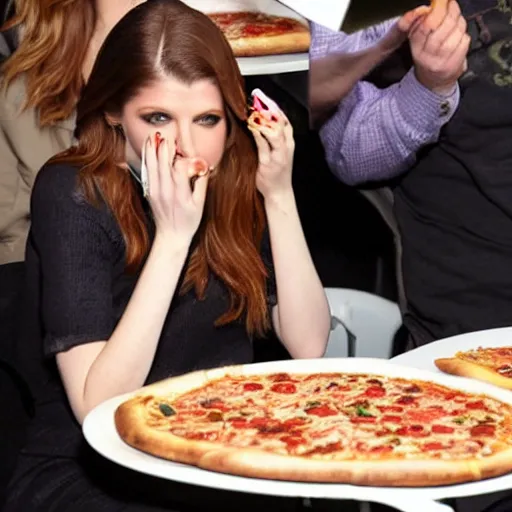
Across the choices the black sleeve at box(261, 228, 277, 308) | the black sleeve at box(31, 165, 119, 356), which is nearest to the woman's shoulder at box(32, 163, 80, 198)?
the black sleeve at box(31, 165, 119, 356)

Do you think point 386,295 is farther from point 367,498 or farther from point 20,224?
point 367,498

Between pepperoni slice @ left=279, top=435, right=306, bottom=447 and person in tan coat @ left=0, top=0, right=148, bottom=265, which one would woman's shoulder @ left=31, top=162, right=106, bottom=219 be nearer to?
person in tan coat @ left=0, top=0, right=148, bottom=265

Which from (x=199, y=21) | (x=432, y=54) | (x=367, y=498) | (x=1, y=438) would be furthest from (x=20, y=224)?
(x=367, y=498)

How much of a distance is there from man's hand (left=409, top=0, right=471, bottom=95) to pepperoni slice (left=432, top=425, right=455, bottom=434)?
0.51 m

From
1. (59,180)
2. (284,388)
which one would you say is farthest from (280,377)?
(59,180)

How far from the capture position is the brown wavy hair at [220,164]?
4.58ft

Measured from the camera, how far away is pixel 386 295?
2160 millimetres

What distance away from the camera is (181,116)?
1375 millimetres

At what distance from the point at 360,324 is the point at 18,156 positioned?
20.4 inches

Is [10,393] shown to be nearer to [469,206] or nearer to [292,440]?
[292,440]

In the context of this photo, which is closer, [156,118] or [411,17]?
[156,118]

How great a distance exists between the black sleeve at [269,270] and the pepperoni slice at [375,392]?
0.28 m

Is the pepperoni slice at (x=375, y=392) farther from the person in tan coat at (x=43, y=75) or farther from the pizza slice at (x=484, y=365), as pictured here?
the person in tan coat at (x=43, y=75)

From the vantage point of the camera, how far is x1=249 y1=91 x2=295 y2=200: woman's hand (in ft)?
4.54
